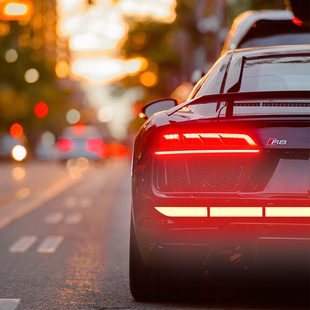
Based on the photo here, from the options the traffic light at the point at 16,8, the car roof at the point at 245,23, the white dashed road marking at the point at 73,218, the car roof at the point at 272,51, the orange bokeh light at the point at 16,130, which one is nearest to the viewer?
the car roof at the point at 272,51

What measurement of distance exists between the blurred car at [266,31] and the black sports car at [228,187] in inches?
149

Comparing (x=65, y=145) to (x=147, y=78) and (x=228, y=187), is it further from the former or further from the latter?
(x=228, y=187)

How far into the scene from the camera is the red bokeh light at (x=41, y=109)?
4712cm

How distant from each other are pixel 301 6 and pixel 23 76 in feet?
118

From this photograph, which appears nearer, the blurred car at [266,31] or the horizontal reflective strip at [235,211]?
the horizontal reflective strip at [235,211]

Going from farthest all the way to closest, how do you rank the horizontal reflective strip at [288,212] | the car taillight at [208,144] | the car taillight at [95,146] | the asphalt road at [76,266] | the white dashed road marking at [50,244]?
the car taillight at [95,146]
the white dashed road marking at [50,244]
the asphalt road at [76,266]
the car taillight at [208,144]
the horizontal reflective strip at [288,212]

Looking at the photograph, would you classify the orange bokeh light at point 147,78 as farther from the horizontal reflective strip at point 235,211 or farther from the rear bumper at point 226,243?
the horizontal reflective strip at point 235,211

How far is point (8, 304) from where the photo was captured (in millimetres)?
4285

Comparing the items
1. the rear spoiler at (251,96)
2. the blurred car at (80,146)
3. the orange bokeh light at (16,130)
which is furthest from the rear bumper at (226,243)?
the orange bokeh light at (16,130)

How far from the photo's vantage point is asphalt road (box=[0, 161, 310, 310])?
435 cm

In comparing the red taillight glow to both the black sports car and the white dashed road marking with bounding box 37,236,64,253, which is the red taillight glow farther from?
the black sports car

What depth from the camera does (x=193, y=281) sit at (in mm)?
4371

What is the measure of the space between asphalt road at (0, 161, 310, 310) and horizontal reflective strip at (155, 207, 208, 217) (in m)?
0.78

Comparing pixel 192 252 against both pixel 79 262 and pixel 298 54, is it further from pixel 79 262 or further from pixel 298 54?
pixel 79 262
